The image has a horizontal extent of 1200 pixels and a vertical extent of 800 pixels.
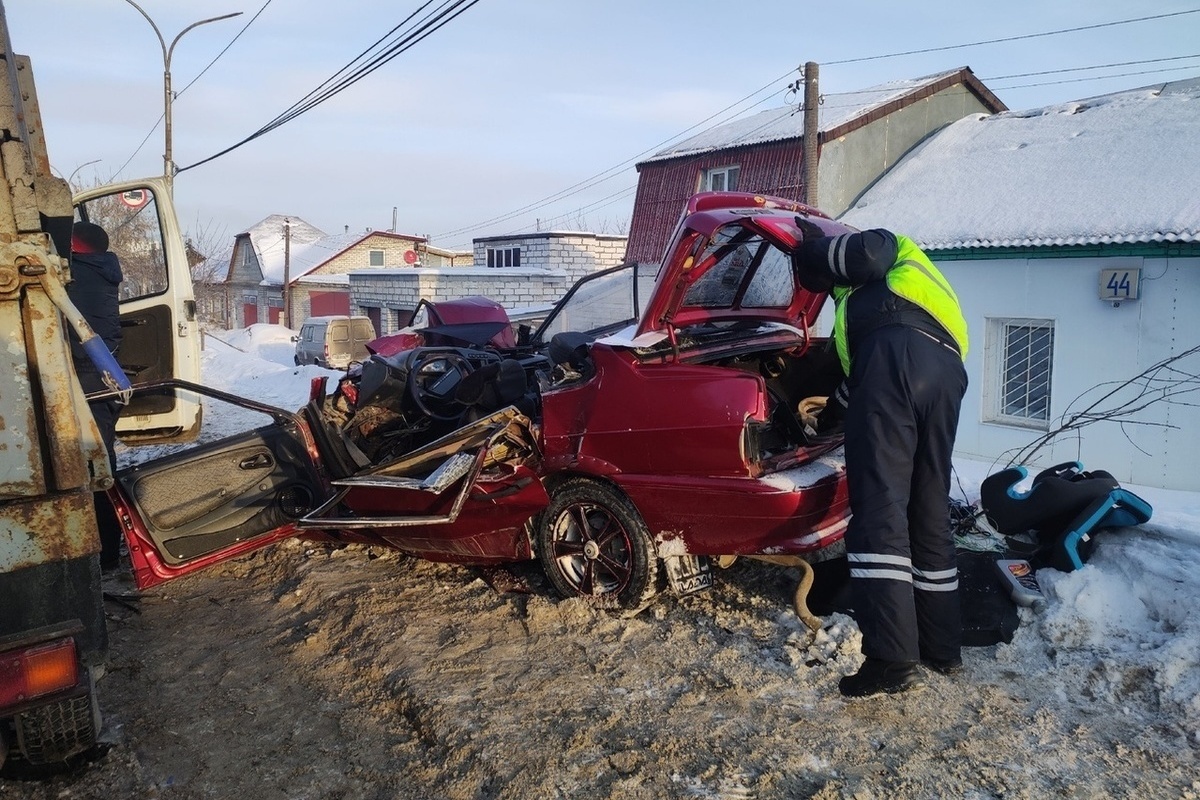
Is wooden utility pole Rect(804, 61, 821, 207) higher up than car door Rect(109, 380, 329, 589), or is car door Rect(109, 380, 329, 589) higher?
wooden utility pole Rect(804, 61, 821, 207)

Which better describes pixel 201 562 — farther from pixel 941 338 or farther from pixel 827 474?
pixel 941 338

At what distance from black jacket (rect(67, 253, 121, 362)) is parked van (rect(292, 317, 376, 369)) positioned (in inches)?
749

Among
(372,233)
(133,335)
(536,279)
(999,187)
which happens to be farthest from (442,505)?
(372,233)

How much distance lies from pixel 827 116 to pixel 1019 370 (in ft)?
26.2

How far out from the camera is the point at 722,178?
20.5 metres

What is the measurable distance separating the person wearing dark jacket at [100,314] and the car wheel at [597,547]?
2.52m

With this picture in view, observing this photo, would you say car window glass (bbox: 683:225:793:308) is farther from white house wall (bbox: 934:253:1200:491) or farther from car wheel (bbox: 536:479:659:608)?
white house wall (bbox: 934:253:1200:491)

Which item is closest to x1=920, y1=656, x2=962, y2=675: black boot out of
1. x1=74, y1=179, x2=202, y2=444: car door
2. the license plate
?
the license plate

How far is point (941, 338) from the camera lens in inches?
133

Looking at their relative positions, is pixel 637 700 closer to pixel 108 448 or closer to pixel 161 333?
pixel 108 448

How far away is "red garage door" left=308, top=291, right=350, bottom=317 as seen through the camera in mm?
46856

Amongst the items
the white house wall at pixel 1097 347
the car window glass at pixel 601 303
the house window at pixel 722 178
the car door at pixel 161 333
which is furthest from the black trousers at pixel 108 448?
the house window at pixel 722 178

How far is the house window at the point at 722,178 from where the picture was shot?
65.8 feet

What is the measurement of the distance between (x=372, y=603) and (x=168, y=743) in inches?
52.3
